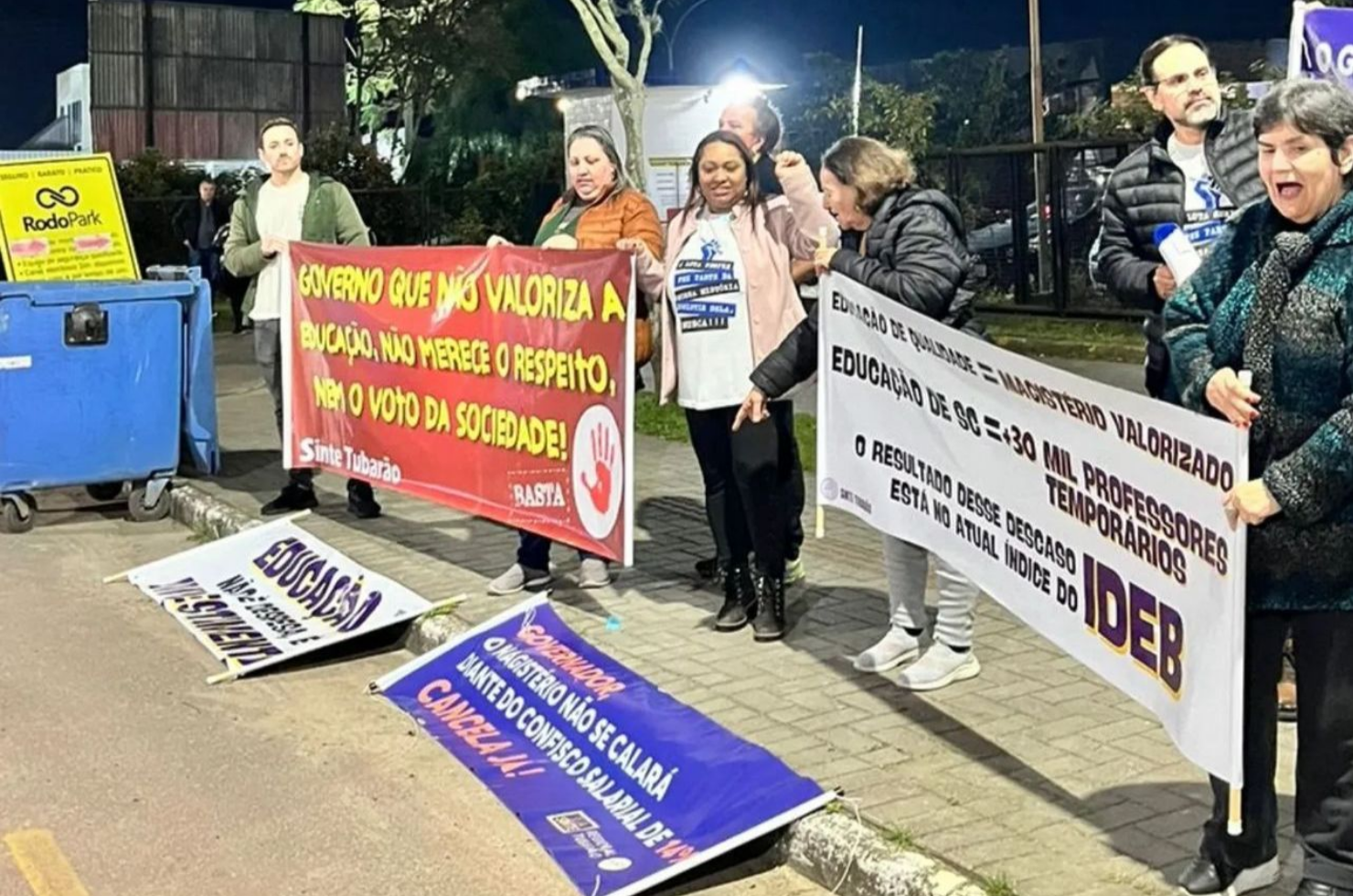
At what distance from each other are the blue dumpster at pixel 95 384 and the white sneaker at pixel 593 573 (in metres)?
3.35

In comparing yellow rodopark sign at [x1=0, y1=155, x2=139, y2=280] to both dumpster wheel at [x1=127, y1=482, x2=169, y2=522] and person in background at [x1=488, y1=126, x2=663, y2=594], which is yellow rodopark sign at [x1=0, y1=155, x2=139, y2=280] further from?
person in background at [x1=488, y1=126, x2=663, y2=594]

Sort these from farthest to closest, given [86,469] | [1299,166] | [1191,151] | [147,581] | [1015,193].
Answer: [1015,193]
[86,469]
[147,581]
[1191,151]
[1299,166]

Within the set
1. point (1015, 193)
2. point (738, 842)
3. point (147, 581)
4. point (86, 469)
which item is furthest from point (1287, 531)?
point (1015, 193)

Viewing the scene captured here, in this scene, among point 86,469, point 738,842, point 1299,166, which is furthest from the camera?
point 86,469

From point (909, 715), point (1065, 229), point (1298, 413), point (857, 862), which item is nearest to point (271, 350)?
point (909, 715)

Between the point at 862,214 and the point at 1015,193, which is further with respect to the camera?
the point at 1015,193

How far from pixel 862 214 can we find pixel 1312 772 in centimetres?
263

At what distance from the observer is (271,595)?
741 cm

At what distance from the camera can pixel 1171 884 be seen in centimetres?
404

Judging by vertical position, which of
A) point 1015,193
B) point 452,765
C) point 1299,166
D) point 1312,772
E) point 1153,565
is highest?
point 1015,193

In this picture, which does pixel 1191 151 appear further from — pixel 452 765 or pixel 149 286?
pixel 149 286

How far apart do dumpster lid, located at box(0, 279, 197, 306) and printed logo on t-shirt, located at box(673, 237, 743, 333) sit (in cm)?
422

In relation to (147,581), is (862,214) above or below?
above

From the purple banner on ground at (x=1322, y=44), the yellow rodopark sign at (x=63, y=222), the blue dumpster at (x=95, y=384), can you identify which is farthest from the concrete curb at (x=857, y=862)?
the yellow rodopark sign at (x=63, y=222)
